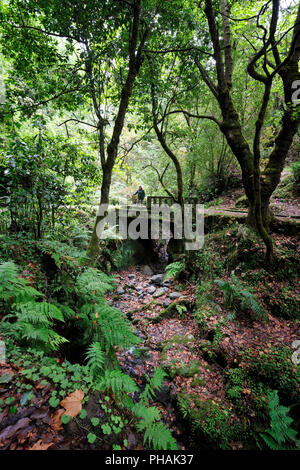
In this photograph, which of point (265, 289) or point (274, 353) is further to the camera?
point (265, 289)

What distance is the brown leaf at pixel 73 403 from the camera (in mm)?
1544

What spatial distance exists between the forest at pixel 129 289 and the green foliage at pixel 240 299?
0.10 feet

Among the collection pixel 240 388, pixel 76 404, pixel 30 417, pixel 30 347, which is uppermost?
pixel 30 347

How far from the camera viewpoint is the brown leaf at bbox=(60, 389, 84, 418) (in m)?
1.54

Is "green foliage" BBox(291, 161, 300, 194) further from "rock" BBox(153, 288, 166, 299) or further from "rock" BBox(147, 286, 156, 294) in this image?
"rock" BBox(147, 286, 156, 294)

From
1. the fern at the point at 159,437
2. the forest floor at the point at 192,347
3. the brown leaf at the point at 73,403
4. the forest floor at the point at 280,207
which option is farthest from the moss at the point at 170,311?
the forest floor at the point at 280,207

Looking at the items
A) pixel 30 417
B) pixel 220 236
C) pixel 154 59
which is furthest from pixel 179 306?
pixel 154 59

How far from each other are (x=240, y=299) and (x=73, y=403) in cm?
374

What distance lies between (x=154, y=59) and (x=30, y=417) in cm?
679

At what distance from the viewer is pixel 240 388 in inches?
114

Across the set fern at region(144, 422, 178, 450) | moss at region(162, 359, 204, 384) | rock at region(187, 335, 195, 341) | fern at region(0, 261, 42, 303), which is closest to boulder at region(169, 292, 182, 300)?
rock at region(187, 335, 195, 341)

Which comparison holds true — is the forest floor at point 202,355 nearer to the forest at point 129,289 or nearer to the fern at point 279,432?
the forest at point 129,289

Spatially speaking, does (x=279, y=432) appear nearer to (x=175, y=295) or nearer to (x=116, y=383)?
(x=116, y=383)
